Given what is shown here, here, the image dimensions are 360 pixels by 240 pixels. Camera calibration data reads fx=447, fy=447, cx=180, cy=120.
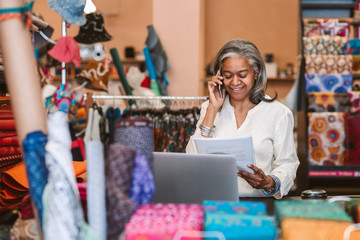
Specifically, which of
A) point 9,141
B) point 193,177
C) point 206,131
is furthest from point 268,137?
point 9,141

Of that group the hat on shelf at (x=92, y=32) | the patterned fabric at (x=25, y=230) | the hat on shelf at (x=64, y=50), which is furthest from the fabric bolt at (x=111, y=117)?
the patterned fabric at (x=25, y=230)

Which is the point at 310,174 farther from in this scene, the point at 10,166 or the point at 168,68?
the point at 10,166

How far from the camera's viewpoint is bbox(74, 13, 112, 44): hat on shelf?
366cm

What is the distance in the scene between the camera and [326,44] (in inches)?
173

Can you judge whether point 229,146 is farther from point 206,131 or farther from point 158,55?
point 158,55

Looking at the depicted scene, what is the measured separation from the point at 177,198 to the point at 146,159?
341mm

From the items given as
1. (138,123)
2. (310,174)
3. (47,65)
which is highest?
(47,65)

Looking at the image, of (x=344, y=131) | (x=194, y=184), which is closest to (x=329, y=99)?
(x=344, y=131)

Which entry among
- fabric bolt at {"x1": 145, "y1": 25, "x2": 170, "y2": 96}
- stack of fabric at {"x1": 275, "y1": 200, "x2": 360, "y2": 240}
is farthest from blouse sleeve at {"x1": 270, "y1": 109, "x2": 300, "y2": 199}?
fabric bolt at {"x1": 145, "y1": 25, "x2": 170, "y2": 96}

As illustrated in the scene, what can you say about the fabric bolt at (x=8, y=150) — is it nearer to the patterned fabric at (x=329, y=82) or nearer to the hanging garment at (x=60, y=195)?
the hanging garment at (x=60, y=195)

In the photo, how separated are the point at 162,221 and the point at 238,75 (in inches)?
59.3

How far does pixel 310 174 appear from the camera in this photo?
4402mm

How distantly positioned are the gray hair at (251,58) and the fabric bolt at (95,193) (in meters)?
1.52

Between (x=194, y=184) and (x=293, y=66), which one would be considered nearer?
(x=194, y=184)
